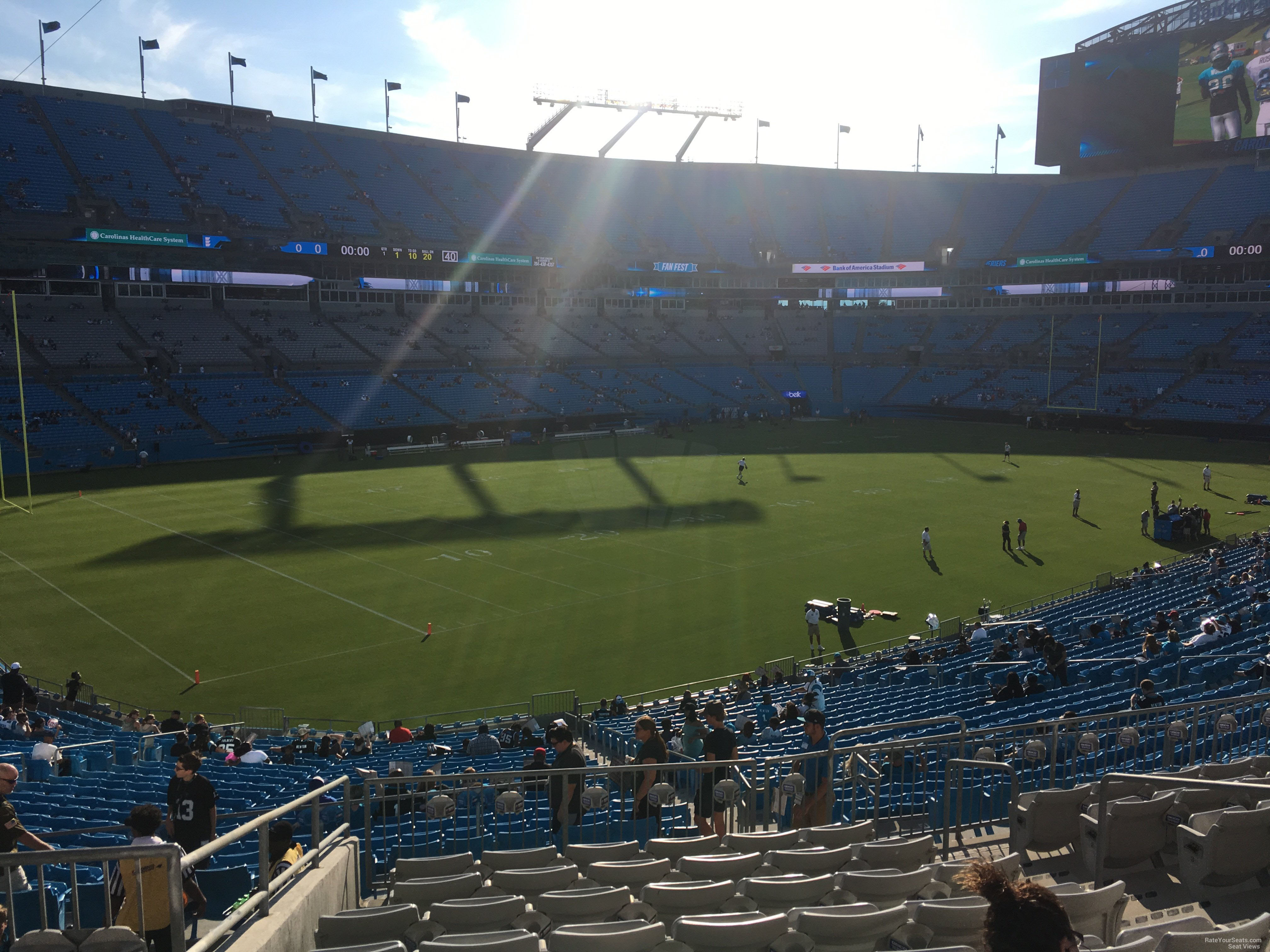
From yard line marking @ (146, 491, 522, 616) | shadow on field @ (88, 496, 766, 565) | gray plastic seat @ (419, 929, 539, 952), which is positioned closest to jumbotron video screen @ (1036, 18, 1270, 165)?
shadow on field @ (88, 496, 766, 565)

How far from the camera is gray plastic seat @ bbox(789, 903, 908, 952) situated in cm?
516

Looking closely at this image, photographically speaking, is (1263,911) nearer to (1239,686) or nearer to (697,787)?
(697,787)

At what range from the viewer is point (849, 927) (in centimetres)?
518

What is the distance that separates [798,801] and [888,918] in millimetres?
3712

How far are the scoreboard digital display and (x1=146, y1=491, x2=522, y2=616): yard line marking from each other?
2992 centimetres

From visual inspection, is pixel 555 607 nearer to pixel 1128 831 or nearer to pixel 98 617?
pixel 98 617

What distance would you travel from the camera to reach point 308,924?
5855mm

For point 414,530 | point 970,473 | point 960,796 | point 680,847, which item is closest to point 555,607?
point 414,530

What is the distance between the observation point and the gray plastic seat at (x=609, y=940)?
494 centimetres

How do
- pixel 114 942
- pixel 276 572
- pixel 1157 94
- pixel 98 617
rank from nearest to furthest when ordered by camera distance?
pixel 114 942, pixel 98 617, pixel 276 572, pixel 1157 94

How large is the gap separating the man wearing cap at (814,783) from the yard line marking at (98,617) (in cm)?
1782

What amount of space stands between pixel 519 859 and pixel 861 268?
8506 centimetres

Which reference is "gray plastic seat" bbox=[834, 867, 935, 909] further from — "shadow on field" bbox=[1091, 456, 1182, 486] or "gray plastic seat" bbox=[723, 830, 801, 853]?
"shadow on field" bbox=[1091, 456, 1182, 486]

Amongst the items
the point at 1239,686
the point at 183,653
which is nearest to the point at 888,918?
the point at 1239,686
